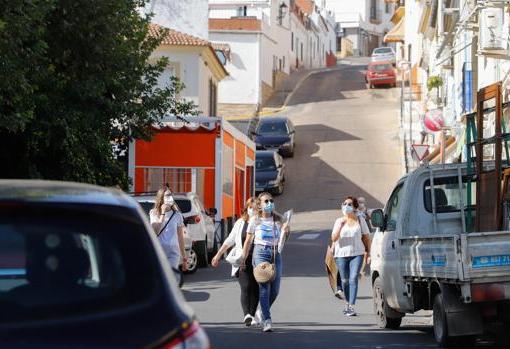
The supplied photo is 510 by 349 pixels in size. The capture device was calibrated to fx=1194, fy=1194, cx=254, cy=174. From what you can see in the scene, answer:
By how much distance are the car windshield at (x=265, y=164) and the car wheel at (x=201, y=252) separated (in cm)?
1741

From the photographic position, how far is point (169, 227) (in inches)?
630

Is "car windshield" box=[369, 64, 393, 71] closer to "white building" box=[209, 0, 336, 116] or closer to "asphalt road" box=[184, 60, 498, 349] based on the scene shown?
"asphalt road" box=[184, 60, 498, 349]

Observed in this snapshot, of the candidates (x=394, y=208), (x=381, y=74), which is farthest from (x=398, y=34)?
(x=394, y=208)

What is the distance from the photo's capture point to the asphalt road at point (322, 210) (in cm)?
1409

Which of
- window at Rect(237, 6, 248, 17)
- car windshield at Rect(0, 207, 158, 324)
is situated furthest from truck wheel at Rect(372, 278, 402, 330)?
window at Rect(237, 6, 248, 17)

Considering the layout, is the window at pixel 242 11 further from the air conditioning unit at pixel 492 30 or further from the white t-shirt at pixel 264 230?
the white t-shirt at pixel 264 230

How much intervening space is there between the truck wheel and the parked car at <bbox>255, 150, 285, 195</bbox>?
26.2m

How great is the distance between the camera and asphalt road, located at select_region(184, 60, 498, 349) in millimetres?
14094

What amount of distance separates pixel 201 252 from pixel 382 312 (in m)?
9.74

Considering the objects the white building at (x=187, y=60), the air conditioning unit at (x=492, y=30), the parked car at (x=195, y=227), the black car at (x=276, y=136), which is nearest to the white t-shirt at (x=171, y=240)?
the parked car at (x=195, y=227)

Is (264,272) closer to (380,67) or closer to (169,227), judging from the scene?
(169,227)

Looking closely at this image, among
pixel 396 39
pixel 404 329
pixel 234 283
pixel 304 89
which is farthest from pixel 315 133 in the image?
pixel 404 329

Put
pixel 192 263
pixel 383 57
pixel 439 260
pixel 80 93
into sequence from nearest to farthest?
pixel 439 260 → pixel 80 93 → pixel 192 263 → pixel 383 57

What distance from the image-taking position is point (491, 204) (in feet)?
43.8
